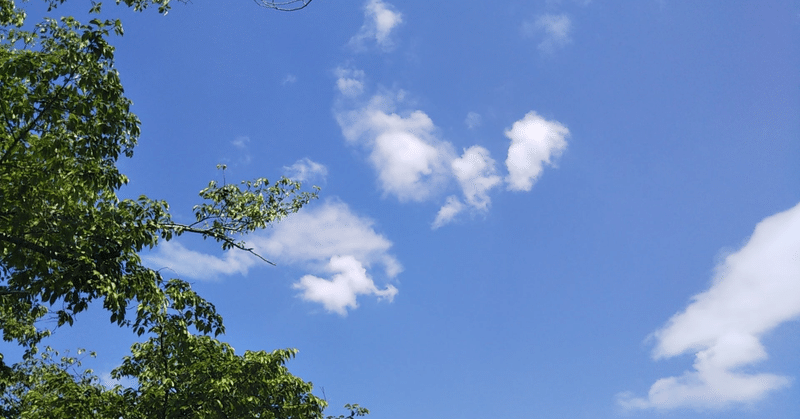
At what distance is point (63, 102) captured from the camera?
10086 mm

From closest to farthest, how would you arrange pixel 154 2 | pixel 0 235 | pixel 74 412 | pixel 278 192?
pixel 0 235 < pixel 154 2 < pixel 74 412 < pixel 278 192

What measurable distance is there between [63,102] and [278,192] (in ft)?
26.8

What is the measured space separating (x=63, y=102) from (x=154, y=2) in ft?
13.3

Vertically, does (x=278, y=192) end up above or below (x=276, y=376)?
above

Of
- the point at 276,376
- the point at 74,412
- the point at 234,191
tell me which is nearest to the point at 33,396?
the point at 74,412

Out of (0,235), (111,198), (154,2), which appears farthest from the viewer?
(154,2)

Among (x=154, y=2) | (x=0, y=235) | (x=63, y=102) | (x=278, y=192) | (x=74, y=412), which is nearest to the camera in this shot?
(x=0, y=235)

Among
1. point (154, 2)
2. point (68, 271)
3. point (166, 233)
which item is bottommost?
point (68, 271)

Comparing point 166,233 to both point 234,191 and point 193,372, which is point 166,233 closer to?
point 234,191

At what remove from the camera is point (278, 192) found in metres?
17.9

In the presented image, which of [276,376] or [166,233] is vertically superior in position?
[166,233]

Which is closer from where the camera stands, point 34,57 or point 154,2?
point 34,57

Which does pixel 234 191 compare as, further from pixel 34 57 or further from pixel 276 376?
pixel 34 57

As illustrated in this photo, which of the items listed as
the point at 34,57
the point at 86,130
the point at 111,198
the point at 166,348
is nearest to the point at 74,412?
the point at 166,348
